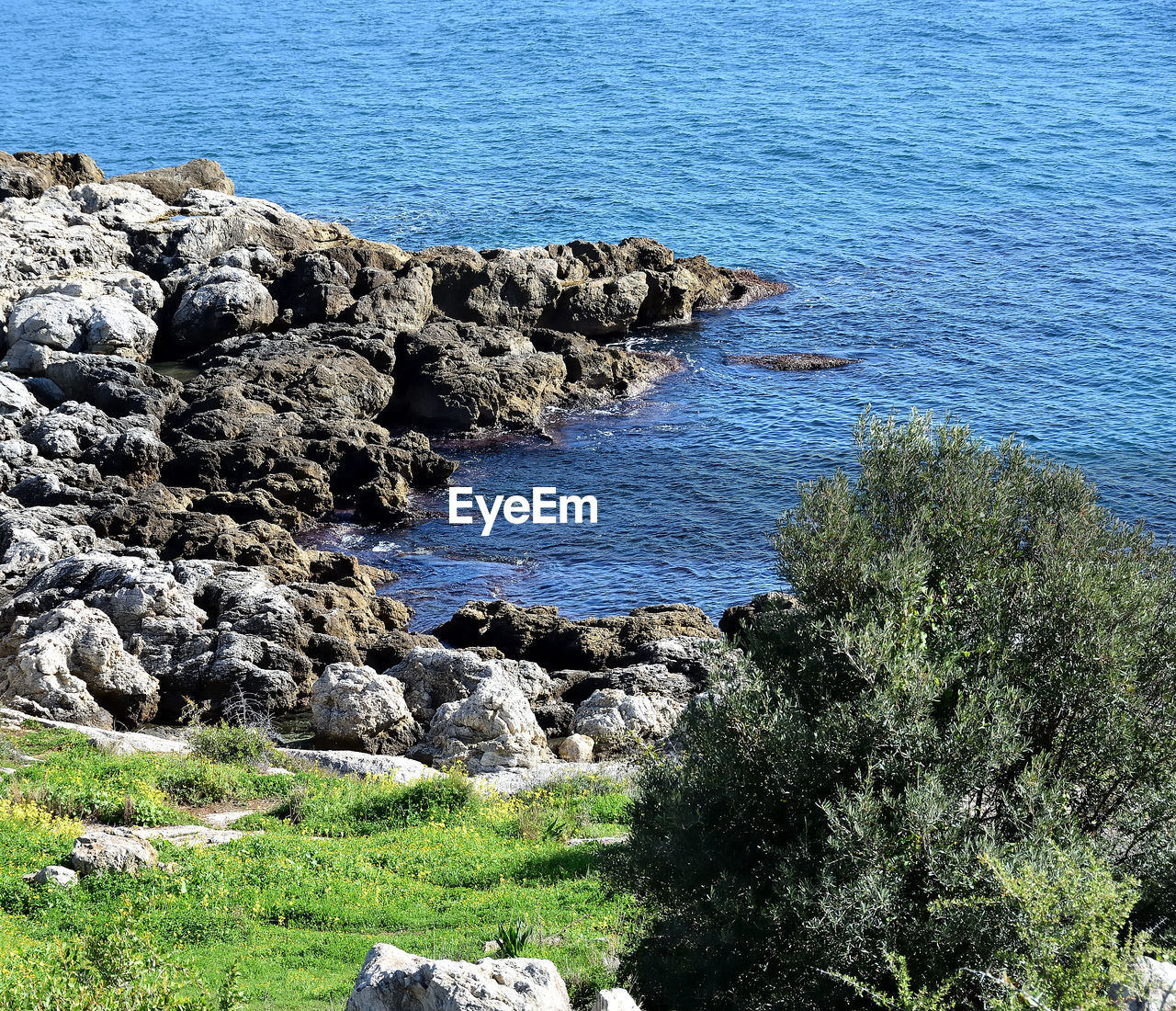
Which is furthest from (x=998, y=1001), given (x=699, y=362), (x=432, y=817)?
(x=699, y=362)

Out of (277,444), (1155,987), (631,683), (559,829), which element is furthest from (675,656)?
(1155,987)

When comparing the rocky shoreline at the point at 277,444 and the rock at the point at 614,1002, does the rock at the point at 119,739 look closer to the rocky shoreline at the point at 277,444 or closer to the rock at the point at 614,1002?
the rocky shoreline at the point at 277,444

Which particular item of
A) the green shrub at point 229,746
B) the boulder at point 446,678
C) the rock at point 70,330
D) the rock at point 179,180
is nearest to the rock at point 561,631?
the boulder at point 446,678

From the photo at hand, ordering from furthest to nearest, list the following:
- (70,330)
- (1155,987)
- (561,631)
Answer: (70,330)
(561,631)
(1155,987)

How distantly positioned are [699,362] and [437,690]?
28672 mm

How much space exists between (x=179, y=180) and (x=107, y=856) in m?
54.3

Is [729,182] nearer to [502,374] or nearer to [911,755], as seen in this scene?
[502,374]

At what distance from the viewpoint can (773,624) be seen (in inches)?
535

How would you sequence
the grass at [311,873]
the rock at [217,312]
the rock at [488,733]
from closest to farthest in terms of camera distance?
1. the grass at [311,873]
2. the rock at [488,733]
3. the rock at [217,312]

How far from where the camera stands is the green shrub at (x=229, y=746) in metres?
23.9

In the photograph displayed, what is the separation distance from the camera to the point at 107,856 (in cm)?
1706

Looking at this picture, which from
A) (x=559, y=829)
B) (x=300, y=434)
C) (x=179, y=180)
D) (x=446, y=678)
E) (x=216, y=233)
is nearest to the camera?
(x=559, y=829)

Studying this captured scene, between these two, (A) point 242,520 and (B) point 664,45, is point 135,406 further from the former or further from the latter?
(B) point 664,45

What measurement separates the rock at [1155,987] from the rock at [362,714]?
18326mm
